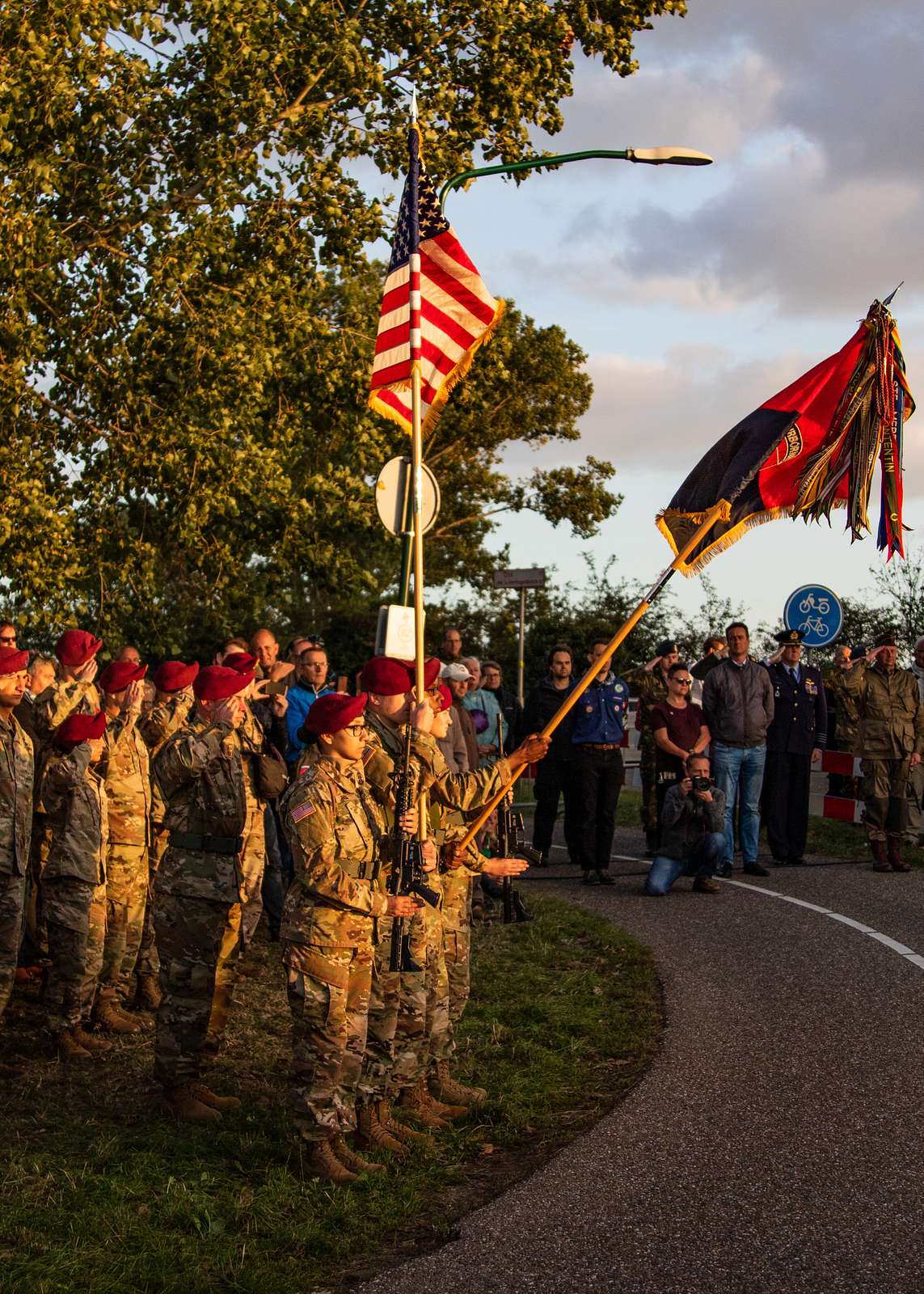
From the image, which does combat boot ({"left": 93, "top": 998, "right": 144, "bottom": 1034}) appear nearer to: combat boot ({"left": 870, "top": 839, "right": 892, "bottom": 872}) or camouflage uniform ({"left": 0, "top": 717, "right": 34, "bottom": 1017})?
camouflage uniform ({"left": 0, "top": 717, "right": 34, "bottom": 1017})

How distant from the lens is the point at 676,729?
14.8 m

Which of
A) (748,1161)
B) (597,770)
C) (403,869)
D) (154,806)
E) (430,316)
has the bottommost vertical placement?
(748,1161)

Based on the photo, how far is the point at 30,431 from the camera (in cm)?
1609

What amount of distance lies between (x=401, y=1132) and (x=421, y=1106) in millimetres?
357

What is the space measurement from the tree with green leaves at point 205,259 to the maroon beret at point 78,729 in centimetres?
655

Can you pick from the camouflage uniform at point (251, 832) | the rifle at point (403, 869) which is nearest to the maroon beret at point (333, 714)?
the rifle at point (403, 869)

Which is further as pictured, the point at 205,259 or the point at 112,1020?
the point at 205,259

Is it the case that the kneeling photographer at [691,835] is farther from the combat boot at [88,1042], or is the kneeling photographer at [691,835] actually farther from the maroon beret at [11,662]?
the maroon beret at [11,662]

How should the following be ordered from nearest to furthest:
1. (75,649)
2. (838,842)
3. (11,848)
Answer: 1. (11,848)
2. (75,649)
3. (838,842)

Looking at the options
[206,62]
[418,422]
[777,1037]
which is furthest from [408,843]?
[206,62]

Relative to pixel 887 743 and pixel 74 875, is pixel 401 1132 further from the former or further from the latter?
pixel 887 743

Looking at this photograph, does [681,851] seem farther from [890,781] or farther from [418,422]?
[418,422]

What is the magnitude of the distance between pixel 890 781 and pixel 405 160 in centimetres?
878

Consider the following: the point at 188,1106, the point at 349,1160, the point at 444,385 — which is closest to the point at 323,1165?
the point at 349,1160
